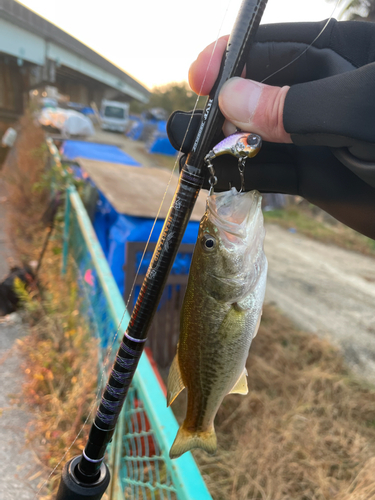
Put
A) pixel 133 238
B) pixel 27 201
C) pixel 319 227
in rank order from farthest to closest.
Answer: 1. pixel 319 227
2. pixel 27 201
3. pixel 133 238

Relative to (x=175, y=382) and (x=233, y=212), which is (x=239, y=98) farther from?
(x=175, y=382)

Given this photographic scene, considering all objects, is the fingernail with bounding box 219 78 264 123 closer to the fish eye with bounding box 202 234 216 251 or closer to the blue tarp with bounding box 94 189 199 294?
the fish eye with bounding box 202 234 216 251

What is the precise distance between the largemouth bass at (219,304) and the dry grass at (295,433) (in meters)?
1.56

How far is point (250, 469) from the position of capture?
9.84 feet

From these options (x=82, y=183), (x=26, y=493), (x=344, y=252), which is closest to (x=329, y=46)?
(x=26, y=493)

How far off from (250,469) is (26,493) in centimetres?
186

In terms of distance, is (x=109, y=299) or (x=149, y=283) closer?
(x=149, y=283)

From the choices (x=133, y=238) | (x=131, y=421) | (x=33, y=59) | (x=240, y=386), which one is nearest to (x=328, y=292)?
(x=133, y=238)

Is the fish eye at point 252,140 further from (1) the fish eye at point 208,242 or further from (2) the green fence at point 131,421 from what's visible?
(2) the green fence at point 131,421

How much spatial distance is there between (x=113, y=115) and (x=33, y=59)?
18.4m

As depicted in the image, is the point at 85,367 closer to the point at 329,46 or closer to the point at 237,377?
the point at 237,377

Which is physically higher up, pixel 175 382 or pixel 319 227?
pixel 175 382

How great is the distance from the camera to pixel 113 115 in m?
30.7

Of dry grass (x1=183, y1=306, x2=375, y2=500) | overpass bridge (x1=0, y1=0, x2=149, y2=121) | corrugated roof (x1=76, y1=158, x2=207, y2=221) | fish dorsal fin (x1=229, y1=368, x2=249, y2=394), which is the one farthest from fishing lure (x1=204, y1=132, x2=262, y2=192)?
overpass bridge (x1=0, y1=0, x2=149, y2=121)
